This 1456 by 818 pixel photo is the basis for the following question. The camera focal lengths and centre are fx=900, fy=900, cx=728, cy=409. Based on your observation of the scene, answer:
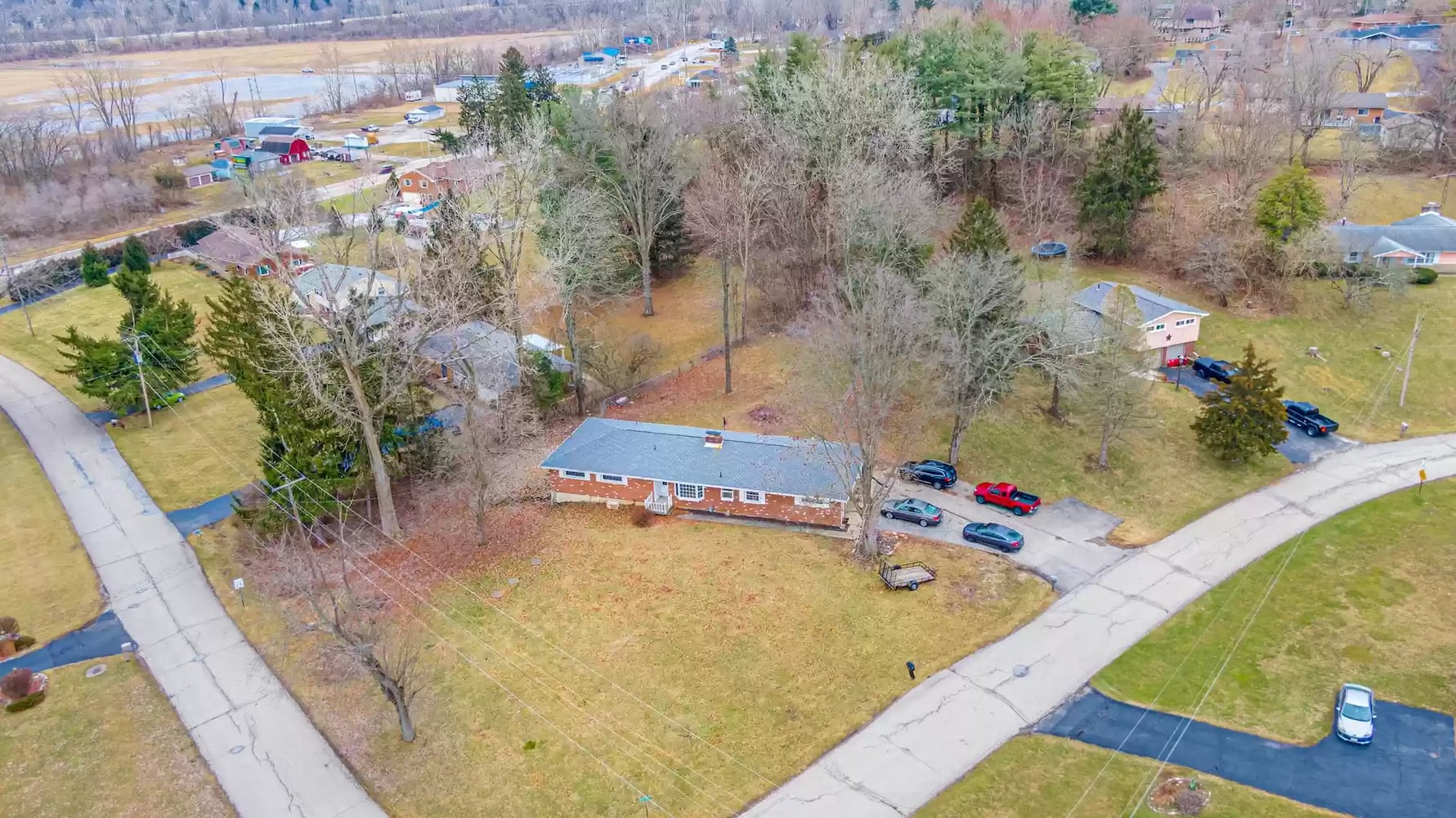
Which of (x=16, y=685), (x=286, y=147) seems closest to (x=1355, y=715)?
(x=16, y=685)

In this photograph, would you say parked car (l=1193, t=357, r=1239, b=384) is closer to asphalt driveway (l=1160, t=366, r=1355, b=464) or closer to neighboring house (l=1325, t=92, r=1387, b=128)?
asphalt driveway (l=1160, t=366, r=1355, b=464)

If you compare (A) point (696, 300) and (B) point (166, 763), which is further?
(A) point (696, 300)

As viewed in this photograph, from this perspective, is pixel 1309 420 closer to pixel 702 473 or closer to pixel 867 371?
pixel 867 371

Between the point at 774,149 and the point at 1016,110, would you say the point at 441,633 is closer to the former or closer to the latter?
the point at 774,149

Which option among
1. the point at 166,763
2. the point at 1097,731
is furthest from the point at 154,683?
the point at 1097,731

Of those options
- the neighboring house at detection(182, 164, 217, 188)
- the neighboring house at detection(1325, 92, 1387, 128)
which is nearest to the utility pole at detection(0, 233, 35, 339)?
the neighboring house at detection(182, 164, 217, 188)

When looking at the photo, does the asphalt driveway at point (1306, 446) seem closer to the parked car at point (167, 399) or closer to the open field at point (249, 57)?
the parked car at point (167, 399)
